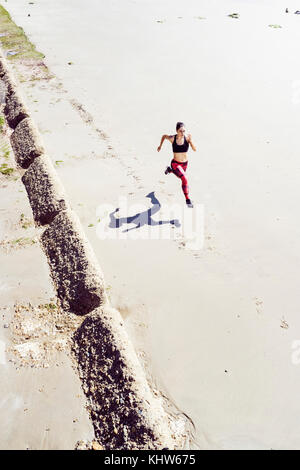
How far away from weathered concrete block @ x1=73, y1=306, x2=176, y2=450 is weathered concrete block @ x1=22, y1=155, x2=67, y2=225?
294 centimetres

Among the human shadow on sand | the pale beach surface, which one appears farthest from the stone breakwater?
the human shadow on sand

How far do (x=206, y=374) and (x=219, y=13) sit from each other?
2456cm

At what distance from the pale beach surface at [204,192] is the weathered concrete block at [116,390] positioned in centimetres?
53

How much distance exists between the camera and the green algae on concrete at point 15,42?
16844 millimetres

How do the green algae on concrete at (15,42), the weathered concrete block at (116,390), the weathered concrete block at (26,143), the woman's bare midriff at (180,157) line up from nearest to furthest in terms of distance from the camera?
the weathered concrete block at (116,390) < the woman's bare midriff at (180,157) < the weathered concrete block at (26,143) < the green algae on concrete at (15,42)

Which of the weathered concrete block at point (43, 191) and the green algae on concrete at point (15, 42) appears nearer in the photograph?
the weathered concrete block at point (43, 191)

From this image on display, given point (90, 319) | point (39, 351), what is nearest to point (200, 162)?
point (90, 319)

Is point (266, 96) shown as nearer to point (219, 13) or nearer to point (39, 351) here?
point (39, 351)

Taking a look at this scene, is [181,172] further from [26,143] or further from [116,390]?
[116,390]

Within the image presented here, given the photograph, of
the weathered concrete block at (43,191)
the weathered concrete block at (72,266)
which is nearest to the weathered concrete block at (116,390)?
the weathered concrete block at (72,266)

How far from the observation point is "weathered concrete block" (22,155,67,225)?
738 centimetres

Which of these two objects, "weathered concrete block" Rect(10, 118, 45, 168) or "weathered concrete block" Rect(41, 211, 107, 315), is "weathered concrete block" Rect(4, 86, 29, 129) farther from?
"weathered concrete block" Rect(41, 211, 107, 315)

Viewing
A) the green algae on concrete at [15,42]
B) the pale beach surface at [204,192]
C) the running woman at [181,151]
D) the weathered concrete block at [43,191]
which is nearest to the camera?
the pale beach surface at [204,192]

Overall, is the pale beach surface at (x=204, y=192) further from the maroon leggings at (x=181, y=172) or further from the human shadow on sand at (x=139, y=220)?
the maroon leggings at (x=181, y=172)
